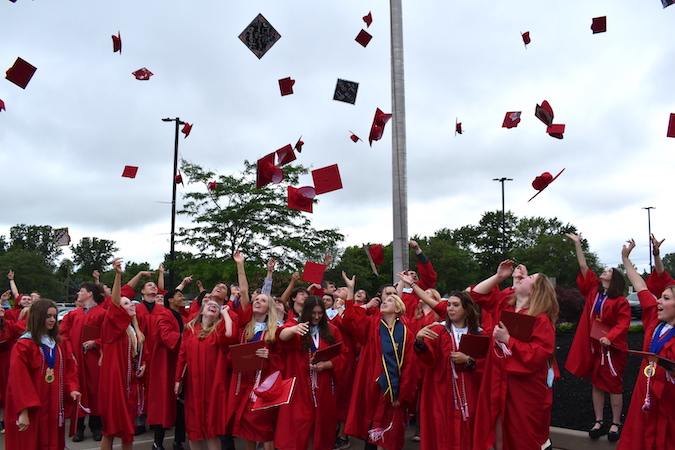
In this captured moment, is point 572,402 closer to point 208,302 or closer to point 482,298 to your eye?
point 482,298

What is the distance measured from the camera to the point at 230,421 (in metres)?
6.46

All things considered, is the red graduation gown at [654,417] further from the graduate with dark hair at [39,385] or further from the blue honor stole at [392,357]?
the graduate with dark hair at [39,385]

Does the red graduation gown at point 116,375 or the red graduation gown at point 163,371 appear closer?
the red graduation gown at point 116,375

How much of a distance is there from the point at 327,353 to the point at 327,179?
9.30ft

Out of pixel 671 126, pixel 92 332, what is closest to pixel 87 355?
pixel 92 332

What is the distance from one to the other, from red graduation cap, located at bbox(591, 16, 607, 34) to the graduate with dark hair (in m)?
7.96

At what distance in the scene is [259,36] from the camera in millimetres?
8578

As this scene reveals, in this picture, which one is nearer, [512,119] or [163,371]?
[163,371]

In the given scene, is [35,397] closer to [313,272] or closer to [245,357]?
[245,357]

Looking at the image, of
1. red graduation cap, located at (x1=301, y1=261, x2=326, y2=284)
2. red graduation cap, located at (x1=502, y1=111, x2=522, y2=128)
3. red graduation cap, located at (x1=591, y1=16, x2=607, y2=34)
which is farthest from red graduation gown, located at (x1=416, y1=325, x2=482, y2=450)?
red graduation cap, located at (x1=591, y1=16, x2=607, y2=34)

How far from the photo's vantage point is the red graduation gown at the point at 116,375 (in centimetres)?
630

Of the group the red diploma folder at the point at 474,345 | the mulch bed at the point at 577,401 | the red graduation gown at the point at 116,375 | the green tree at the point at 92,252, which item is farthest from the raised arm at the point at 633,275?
the green tree at the point at 92,252

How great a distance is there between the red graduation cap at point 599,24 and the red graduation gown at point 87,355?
25.6ft

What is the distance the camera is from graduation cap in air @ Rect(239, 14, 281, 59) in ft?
27.6
